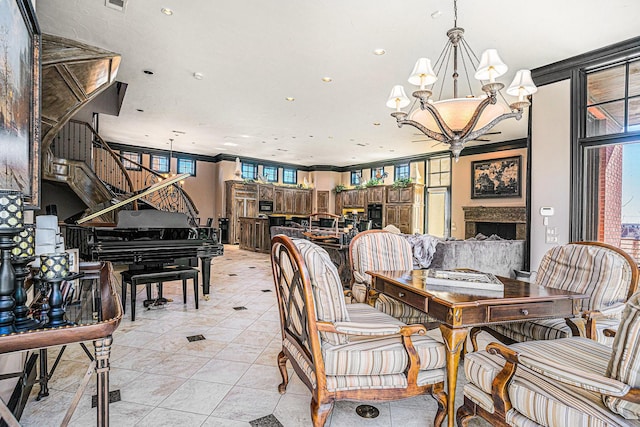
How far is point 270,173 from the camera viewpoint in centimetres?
1341

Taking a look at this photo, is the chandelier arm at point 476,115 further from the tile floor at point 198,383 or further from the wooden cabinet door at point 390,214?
the wooden cabinet door at point 390,214

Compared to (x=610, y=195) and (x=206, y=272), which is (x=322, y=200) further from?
(x=610, y=195)

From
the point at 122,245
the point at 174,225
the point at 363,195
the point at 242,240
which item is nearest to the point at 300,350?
the point at 122,245

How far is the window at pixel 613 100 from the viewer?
12.3 feet

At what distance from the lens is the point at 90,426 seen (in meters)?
1.81

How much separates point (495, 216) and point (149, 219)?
800 centimetres

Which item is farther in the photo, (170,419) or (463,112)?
(463,112)

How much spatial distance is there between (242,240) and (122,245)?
6862mm

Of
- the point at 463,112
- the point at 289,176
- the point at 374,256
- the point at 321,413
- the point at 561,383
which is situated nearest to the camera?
the point at 561,383

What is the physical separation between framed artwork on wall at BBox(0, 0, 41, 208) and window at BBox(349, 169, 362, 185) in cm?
1199

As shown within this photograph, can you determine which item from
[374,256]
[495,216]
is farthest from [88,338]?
[495,216]

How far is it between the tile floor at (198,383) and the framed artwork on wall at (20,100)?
1.27 meters

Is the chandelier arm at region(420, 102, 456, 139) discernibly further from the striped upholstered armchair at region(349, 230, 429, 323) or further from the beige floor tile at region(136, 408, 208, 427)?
the beige floor tile at region(136, 408, 208, 427)

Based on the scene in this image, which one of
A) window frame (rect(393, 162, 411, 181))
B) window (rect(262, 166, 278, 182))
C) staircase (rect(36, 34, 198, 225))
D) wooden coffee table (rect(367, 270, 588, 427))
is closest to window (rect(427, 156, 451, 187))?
window frame (rect(393, 162, 411, 181))
